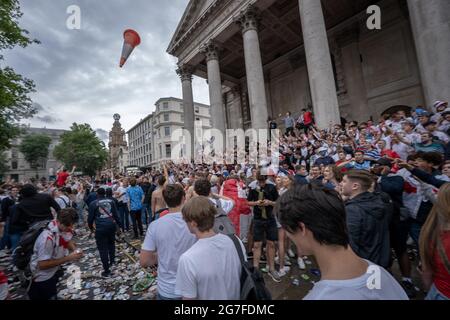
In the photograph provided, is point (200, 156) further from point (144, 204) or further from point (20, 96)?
point (20, 96)

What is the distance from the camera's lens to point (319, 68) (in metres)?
10.1

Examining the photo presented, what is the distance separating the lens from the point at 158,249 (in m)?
2.33

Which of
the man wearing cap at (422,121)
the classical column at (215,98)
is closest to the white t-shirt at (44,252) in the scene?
the man wearing cap at (422,121)

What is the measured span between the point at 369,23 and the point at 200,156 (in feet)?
52.3

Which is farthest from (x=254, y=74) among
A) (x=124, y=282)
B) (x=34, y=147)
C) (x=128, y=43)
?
(x=34, y=147)

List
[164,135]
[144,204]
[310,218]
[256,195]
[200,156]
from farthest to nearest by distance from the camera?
[164,135] < [200,156] < [144,204] < [256,195] < [310,218]

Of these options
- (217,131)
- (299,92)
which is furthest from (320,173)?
(299,92)

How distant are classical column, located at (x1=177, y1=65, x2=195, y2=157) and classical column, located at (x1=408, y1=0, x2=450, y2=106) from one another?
1618cm

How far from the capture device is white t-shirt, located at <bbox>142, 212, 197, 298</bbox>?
7.54 ft

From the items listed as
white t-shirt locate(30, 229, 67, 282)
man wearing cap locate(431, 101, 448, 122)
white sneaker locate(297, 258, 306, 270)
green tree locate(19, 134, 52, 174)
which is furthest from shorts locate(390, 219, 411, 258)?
green tree locate(19, 134, 52, 174)

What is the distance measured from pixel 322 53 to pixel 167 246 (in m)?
11.5

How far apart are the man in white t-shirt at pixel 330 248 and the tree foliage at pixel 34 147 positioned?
239 feet

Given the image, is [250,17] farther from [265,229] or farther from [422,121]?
[265,229]

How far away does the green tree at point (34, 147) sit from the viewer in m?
53.3
